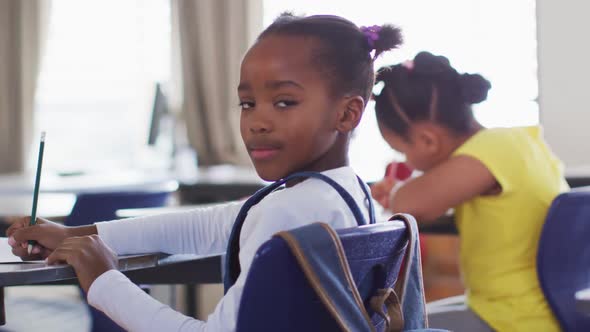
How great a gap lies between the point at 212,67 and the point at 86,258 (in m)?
4.57

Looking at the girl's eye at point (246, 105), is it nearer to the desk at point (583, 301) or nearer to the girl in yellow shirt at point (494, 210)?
the girl in yellow shirt at point (494, 210)

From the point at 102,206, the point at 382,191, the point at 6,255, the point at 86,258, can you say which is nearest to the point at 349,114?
the point at 86,258

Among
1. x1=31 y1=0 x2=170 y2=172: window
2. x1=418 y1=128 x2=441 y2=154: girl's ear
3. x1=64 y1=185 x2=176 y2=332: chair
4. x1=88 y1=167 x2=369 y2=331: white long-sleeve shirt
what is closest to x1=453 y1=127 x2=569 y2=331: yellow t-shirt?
x1=418 y1=128 x2=441 y2=154: girl's ear

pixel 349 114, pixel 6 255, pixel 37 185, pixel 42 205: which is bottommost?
pixel 42 205

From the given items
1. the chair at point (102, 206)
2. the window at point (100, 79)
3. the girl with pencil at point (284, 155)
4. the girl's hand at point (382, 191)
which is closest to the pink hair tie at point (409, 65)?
the girl's hand at point (382, 191)

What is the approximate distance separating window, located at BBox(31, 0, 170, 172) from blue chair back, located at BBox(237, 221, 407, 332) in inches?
199

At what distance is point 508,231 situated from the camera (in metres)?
1.86

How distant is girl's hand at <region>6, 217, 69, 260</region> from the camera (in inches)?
51.4

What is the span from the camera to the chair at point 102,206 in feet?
7.34

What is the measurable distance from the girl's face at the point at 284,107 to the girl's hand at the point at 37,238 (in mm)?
360

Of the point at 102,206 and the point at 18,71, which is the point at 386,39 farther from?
the point at 18,71

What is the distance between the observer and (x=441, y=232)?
2.36m

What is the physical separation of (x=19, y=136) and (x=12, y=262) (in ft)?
16.3

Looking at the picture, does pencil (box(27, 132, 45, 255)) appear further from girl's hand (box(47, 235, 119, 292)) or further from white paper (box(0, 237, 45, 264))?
girl's hand (box(47, 235, 119, 292))
